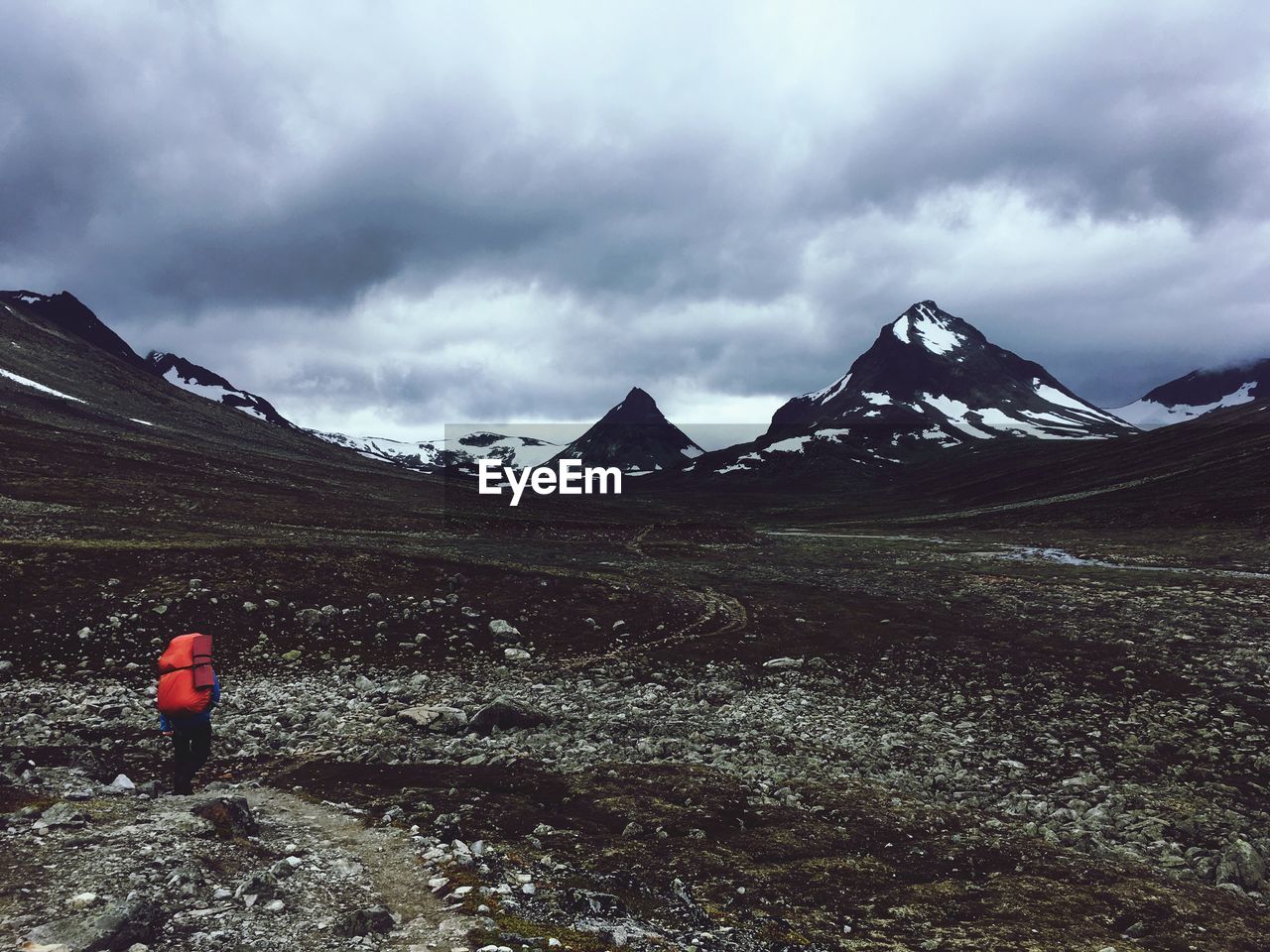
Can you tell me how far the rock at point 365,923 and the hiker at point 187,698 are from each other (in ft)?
17.5

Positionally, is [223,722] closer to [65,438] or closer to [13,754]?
[13,754]

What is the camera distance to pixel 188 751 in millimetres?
11422

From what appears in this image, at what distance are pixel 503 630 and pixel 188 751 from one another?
14201mm

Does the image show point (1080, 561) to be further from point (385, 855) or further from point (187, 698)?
point (187, 698)

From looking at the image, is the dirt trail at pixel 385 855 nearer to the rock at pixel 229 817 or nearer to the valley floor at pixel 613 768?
the valley floor at pixel 613 768

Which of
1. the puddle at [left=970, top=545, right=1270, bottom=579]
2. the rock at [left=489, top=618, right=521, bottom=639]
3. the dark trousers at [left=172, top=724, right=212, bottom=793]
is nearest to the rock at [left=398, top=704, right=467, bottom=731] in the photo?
the dark trousers at [left=172, top=724, right=212, bottom=793]

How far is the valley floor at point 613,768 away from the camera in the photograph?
8.06 meters

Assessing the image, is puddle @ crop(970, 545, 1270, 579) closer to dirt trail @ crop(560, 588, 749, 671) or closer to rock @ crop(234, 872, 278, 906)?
dirt trail @ crop(560, 588, 749, 671)

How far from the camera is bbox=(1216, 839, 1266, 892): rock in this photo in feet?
32.7

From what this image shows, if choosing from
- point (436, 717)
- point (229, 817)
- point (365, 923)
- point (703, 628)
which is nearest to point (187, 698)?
point (229, 817)

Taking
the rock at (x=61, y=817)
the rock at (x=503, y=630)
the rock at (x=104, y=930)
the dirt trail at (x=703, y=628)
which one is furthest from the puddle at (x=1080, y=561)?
the rock at (x=61, y=817)

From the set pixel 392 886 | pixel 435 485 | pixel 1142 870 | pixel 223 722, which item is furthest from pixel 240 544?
pixel 435 485

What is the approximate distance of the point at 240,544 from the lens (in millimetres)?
31031

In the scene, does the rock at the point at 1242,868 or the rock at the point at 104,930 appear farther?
the rock at the point at 1242,868
